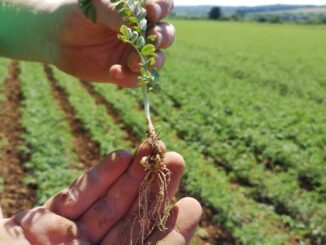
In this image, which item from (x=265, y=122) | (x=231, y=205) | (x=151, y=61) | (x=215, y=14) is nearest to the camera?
(x=151, y=61)

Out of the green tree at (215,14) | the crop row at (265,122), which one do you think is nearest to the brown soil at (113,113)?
the crop row at (265,122)

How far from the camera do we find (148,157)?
7.66 feet

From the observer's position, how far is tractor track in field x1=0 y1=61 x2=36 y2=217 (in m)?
5.66

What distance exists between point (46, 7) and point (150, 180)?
1376 mm

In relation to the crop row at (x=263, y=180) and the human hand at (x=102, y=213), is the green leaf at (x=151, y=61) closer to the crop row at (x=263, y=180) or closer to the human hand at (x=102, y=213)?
the human hand at (x=102, y=213)

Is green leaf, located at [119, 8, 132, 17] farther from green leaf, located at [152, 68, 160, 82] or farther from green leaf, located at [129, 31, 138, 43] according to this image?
green leaf, located at [152, 68, 160, 82]

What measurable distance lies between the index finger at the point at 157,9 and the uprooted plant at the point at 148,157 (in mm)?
71

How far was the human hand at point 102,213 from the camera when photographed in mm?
2250

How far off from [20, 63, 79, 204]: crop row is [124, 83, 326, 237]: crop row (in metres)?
2.16

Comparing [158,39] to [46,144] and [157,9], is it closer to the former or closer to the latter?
[157,9]

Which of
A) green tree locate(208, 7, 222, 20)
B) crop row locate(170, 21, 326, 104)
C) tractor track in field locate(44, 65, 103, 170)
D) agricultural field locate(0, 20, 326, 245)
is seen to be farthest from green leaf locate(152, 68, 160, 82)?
green tree locate(208, 7, 222, 20)

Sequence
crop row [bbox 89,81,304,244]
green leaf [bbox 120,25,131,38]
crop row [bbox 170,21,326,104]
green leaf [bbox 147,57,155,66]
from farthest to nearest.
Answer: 1. crop row [bbox 170,21,326,104]
2. crop row [bbox 89,81,304,244]
3. green leaf [bbox 147,57,155,66]
4. green leaf [bbox 120,25,131,38]

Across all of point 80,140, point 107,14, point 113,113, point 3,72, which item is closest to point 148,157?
point 107,14

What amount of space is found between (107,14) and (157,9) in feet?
0.87
